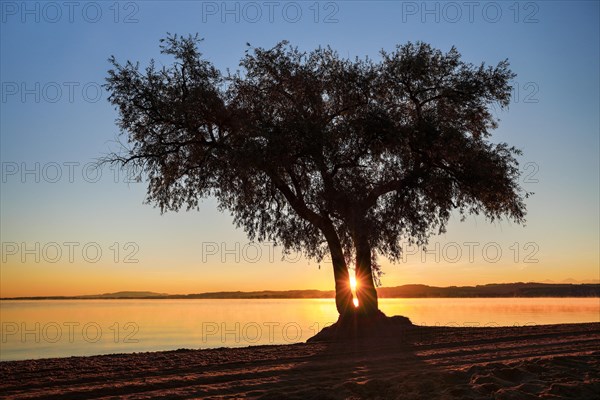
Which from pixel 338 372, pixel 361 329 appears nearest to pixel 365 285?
pixel 361 329

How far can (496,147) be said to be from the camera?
2592 centimetres

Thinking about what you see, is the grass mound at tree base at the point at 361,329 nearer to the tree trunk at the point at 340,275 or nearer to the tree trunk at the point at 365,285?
the tree trunk at the point at 365,285

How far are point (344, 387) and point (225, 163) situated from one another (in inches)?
564

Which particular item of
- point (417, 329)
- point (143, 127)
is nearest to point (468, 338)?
point (417, 329)

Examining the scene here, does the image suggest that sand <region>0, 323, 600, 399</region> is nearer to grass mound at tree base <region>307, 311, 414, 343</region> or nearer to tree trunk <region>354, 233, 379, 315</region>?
grass mound at tree base <region>307, 311, 414, 343</region>

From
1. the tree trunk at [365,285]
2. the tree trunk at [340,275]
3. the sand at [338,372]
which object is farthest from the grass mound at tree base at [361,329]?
the sand at [338,372]

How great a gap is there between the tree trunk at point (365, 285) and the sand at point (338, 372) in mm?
4616

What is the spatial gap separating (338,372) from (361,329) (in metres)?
10.3

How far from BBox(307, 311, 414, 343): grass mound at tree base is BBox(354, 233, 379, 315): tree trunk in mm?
314

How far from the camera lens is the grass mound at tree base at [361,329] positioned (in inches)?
901

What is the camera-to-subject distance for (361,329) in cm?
2373

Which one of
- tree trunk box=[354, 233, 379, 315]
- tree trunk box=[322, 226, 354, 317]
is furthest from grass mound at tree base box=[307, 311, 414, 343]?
tree trunk box=[322, 226, 354, 317]

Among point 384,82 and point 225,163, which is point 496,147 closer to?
point 384,82

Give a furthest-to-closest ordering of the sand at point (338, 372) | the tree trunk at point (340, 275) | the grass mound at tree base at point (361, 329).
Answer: the tree trunk at point (340, 275) < the grass mound at tree base at point (361, 329) < the sand at point (338, 372)
